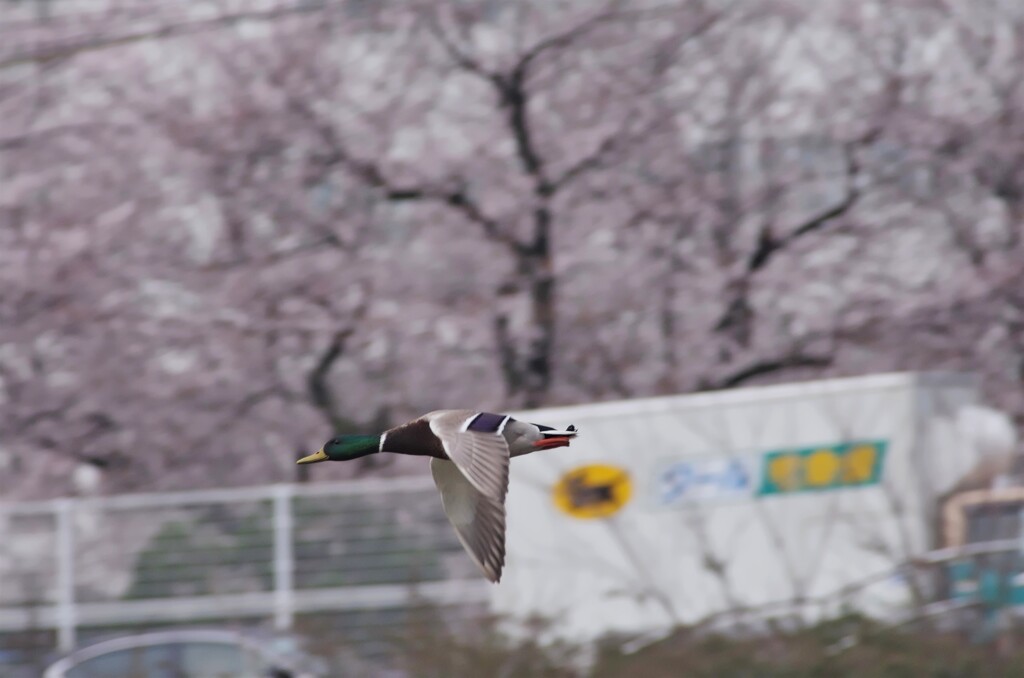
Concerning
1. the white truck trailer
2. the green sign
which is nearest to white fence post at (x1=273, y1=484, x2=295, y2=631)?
the white truck trailer

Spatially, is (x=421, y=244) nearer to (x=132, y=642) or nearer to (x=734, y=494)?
(x=734, y=494)

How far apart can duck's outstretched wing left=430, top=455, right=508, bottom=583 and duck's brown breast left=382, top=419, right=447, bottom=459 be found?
119 millimetres

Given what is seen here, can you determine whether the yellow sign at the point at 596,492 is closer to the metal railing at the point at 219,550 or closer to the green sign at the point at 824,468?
the green sign at the point at 824,468

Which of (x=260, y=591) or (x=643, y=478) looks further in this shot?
(x=260, y=591)

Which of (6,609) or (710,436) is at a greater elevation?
(710,436)

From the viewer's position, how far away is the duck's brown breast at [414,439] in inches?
174

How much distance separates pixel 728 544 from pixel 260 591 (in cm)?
362

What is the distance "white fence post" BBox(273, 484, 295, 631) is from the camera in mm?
10859

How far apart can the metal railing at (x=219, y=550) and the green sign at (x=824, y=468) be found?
255 cm

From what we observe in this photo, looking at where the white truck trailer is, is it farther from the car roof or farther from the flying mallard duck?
the flying mallard duck

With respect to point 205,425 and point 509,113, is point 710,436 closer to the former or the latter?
point 509,113

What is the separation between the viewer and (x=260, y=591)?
Result: 11109 millimetres

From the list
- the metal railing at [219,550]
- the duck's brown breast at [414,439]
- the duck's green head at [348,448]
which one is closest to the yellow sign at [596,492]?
the metal railing at [219,550]

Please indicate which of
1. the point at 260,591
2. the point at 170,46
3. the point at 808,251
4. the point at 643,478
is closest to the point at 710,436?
the point at 643,478
